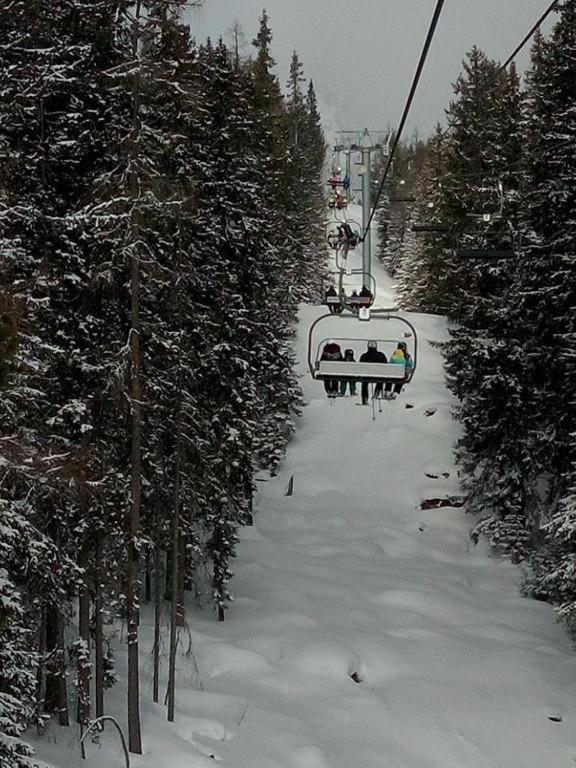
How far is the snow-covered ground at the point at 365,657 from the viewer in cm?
1653

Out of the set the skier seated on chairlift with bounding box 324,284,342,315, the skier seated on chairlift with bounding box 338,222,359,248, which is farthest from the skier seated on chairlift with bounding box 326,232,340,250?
the skier seated on chairlift with bounding box 324,284,342,315

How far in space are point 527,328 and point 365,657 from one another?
10.1 m

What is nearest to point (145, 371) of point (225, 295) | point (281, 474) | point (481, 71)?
point (225, 295)

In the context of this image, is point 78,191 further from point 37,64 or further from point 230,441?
point 230,441

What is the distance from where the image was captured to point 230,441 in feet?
67.6

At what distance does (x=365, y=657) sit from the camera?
2086cm

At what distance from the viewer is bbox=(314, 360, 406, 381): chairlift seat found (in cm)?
1594

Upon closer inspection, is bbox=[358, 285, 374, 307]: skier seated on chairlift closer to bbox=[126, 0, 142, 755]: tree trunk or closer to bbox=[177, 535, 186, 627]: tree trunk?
bbox=[126, 0, 142, 755]: tree trunk

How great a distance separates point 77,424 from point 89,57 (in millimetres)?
5880

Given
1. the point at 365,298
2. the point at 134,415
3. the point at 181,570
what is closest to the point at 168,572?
the point at 181,570

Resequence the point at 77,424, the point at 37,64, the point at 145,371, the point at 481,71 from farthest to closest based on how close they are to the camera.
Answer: the point at 481,71 < the point at 145,371 < the point at 77,424 < the point at 37,64

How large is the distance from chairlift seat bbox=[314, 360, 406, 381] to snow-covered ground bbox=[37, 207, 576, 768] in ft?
24.3

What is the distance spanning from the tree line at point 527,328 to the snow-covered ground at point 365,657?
6.61 feet

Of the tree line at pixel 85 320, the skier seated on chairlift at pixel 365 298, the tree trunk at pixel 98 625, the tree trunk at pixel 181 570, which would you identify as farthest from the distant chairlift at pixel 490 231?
the tree trunk at pixel 98 625
